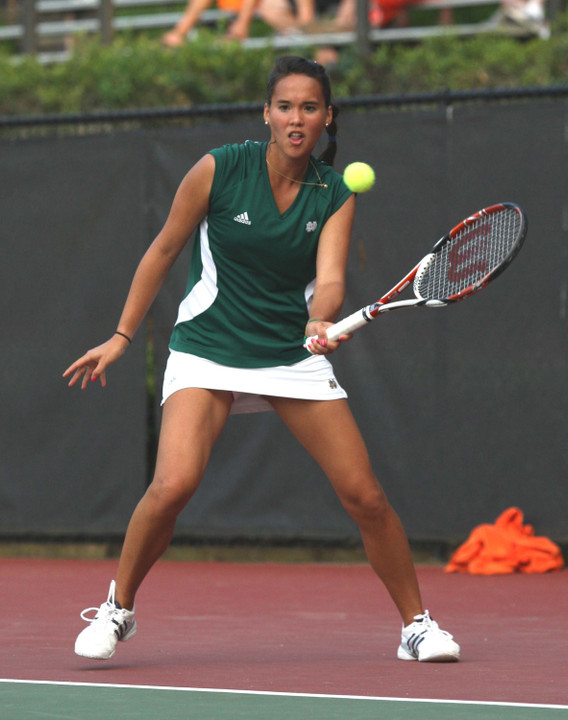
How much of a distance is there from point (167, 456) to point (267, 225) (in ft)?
2.53

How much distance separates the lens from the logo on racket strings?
15.7ft

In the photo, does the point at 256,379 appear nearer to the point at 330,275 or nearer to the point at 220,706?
the point at 330,275

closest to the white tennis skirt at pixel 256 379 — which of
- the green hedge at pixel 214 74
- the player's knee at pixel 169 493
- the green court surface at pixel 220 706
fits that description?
the player's knee at pixel 169 493

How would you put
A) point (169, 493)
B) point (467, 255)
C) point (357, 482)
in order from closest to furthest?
point (169, 493)
point (357, 482)
point (467, 255)

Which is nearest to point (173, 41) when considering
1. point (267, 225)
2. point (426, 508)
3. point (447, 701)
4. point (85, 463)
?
point (85, 463)

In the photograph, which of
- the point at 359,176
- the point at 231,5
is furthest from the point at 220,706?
the point at 231,5

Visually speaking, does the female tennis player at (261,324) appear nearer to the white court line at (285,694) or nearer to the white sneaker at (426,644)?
the white sneaker at (426,644)

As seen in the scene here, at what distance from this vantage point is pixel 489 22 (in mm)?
10234

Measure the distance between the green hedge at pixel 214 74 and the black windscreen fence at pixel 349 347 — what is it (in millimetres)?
1328

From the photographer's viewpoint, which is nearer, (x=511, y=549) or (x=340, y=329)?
(x=340, y=329)

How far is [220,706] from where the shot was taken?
3.91 metres

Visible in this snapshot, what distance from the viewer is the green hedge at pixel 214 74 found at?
900cm

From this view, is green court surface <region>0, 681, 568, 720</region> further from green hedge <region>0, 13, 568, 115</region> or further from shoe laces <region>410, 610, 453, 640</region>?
green hedge <region>0, 13, 568, 115</region>

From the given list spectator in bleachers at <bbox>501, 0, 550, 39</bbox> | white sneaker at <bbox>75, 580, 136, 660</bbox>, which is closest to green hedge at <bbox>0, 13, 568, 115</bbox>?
spectator in bleachers at <bbox>501, 0, 550, 39</bbox>
